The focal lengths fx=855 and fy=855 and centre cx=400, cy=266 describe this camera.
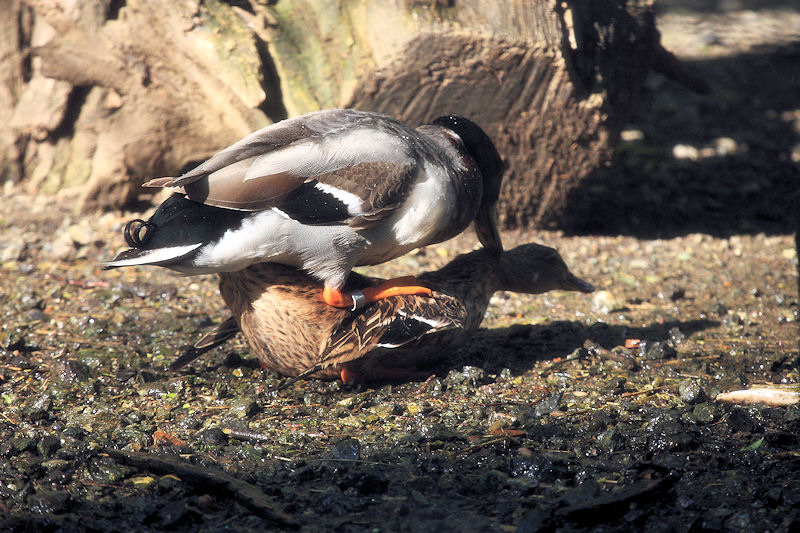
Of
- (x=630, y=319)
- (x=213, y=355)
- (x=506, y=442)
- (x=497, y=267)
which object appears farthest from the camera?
(x=630, y=319)

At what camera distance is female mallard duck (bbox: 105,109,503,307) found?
3.62 m

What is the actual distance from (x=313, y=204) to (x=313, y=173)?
14 centimetres

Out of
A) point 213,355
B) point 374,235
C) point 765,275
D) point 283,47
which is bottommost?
point 765,275

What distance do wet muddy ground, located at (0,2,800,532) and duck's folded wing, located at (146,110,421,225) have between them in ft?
2.88

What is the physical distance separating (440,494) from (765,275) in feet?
11.9

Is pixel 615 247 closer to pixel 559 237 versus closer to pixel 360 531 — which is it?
pixel 559 237

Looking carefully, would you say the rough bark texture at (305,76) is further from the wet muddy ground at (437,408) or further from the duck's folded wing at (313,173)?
the duck's folded wing at (313,173)

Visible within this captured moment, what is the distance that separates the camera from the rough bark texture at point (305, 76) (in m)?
5.17

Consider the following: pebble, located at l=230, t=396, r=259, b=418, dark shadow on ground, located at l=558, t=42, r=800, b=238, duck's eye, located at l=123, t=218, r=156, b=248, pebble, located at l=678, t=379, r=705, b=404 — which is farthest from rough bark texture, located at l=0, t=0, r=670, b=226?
pebble, located at l=678, t=379, r=705, b=404

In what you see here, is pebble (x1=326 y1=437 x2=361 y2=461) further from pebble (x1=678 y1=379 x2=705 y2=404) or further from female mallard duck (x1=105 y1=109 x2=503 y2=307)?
pebble (x1=678 y1=379 x2=705 y2=404)

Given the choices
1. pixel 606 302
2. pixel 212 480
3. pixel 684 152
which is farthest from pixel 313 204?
pixel 684 152

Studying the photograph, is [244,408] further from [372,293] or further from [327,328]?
[372,293]

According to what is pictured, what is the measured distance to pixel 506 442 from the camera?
132 inches

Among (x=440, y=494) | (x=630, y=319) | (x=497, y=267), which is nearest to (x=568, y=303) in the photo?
(x=630, y=319)
